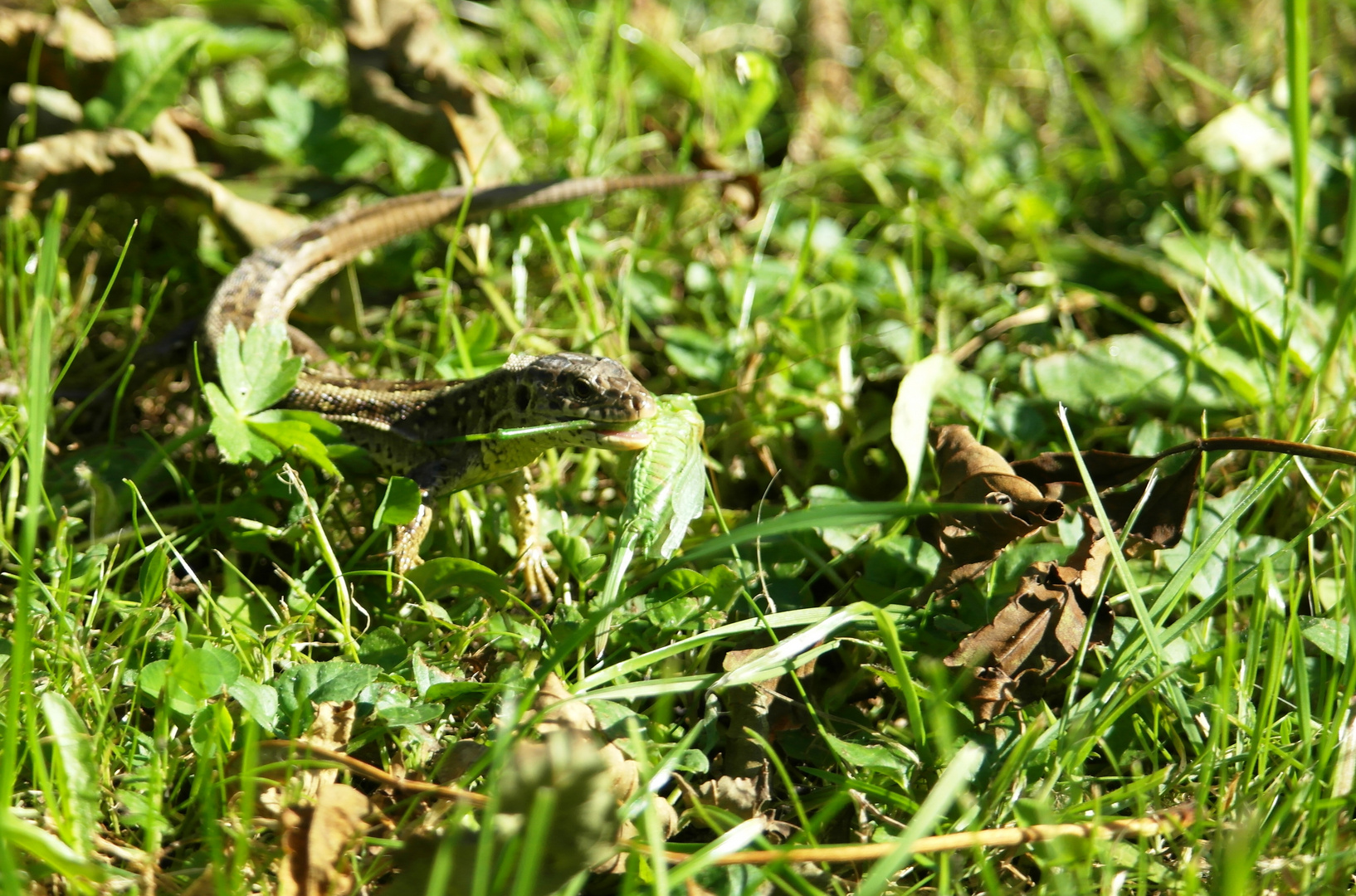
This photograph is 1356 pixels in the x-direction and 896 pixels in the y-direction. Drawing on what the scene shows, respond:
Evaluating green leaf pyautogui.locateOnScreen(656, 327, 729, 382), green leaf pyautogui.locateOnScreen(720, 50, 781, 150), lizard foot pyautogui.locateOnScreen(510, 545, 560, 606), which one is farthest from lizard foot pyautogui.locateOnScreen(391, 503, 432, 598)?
green leaf pyautogui.locateOnScreen(720, 50, 781, 150)

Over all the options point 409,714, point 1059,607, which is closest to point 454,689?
point 409,714

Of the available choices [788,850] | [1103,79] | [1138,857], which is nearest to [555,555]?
[788,850]

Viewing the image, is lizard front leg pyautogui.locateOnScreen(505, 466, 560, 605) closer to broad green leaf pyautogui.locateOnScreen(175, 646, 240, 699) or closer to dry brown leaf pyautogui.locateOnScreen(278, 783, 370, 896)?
broad green leaf pyautogui.locateOnScreen(175, 646, 240, 699)

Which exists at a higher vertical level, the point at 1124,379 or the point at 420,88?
the point at 420,88

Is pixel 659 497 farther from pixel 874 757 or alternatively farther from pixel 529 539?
pixel 874 757

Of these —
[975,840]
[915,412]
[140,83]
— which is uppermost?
[140,83]

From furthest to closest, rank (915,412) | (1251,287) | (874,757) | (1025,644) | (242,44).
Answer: (242,44), (1251,287), (915,412), (1025,644), (874,757)
